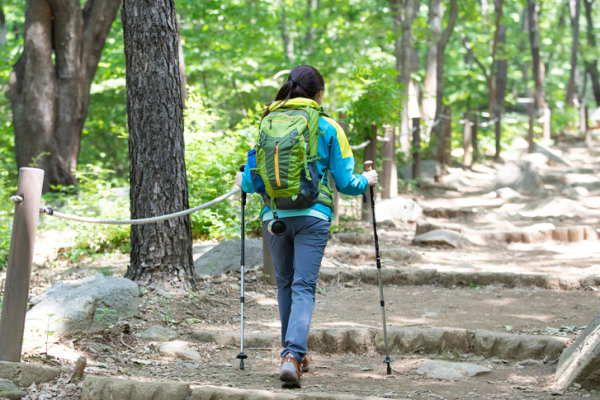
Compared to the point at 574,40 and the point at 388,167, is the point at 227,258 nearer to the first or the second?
the point at 388,167

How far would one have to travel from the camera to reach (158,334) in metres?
3.83

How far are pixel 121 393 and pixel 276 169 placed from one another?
1338 mm

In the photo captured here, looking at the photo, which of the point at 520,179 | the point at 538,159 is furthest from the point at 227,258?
the point at 538,159

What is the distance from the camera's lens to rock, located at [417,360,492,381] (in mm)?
3180

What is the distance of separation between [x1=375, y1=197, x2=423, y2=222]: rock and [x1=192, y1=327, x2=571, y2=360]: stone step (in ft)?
17.6

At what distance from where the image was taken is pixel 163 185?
14.9ft

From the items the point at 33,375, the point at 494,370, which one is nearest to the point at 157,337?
the point at 33,375

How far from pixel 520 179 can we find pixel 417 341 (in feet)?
32.5

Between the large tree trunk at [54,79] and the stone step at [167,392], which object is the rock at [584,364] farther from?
the large tree trunk at [54,79]

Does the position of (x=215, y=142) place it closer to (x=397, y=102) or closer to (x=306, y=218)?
(x=397, y=102)

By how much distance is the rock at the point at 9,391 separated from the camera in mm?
2590

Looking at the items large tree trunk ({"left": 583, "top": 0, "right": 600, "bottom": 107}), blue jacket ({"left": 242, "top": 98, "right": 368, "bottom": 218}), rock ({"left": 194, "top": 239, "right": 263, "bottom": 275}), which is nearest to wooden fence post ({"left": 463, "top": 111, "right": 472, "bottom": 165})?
rock ({"left": 194, "top": 239, "right": 263, "bottom": 275})

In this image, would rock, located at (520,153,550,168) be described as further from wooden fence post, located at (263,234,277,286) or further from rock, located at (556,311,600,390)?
rock, located at (556,311,600,390)

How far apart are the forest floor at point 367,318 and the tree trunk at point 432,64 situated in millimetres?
7955
